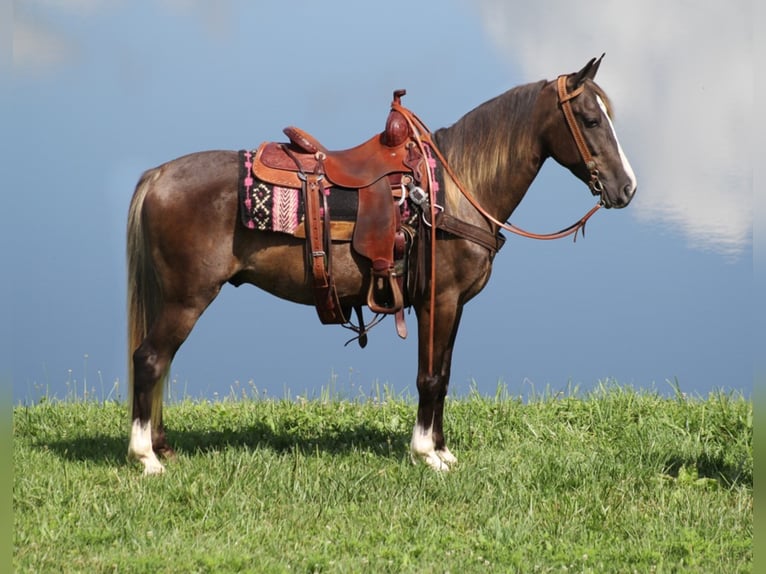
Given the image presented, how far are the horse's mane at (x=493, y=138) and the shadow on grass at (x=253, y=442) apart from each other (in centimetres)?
216

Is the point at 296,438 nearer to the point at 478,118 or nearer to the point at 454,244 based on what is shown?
the point at 454,244

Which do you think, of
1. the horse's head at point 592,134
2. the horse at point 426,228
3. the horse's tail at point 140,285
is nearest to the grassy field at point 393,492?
the horse at point 426,228

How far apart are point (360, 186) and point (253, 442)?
2.40 meters

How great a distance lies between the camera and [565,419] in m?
8.44

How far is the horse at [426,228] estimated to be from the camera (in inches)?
257

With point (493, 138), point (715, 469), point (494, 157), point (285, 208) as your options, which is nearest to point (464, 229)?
point (494, 157)

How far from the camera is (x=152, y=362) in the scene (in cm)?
657

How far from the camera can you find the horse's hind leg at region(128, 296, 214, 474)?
21.6 feet

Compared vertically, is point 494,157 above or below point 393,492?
above

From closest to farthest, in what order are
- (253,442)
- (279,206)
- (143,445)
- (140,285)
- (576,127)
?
(279,206) → (576,127) → (143,445) → (140,285) → (253,442)

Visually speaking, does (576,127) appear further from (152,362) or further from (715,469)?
(152,362)

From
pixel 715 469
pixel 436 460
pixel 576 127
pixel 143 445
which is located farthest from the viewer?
pixel 715 469

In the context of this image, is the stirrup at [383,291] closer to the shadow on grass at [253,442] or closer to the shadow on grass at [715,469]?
the shadow on grass at [253,442]

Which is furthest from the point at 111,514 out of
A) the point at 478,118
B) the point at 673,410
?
the point at 673,410
